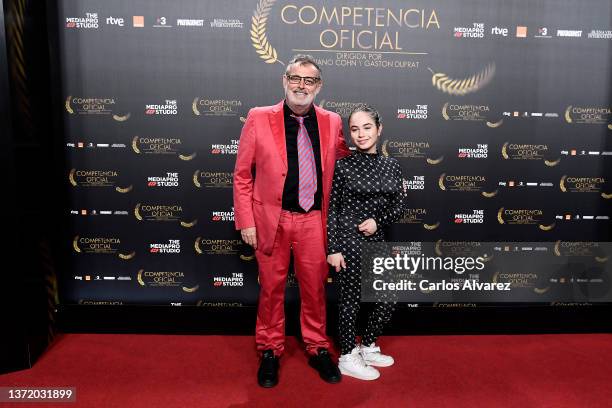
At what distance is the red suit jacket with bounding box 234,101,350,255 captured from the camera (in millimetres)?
2465

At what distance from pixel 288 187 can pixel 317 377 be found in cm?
115

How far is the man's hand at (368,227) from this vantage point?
2.44 meters

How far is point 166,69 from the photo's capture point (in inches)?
121

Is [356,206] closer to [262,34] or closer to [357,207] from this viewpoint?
[357,207]

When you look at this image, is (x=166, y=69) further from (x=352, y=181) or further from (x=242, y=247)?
(x=352, y=181)

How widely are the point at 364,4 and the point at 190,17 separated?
1241 mm

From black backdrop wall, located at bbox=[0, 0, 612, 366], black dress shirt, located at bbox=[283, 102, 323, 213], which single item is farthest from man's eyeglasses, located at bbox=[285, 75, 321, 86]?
black backdrop wall, located at bbox=[0, 0, 612, 366]

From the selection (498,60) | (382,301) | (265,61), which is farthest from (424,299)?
(265,61)

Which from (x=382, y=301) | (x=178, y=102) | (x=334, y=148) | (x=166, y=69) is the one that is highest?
(x=166, y=69)

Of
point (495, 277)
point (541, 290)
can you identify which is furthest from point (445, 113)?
point (541, 290)

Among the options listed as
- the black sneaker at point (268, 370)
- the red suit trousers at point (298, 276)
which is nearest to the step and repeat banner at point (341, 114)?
the red suit trousers at point (298, 276)

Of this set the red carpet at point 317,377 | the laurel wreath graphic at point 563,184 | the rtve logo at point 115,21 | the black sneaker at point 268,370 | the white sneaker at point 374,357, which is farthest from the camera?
the laurel wreath graphic at point 563,184

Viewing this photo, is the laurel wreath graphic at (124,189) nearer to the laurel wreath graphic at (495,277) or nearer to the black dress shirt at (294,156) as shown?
the black dress shirt at (294,156)

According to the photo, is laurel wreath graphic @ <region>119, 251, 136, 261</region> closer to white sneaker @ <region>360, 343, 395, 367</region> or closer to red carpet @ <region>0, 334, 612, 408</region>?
red carpet @ <region>0, 334, 612, 408</region>
